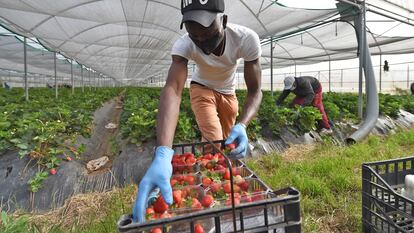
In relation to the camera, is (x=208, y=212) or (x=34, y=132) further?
(x=34, y=132)

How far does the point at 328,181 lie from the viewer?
2703mm

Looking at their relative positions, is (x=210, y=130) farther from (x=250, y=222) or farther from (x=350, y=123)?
(x=350, y=123)

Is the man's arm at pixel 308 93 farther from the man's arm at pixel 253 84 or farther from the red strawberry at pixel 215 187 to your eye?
the red strawberry at pixel 215 187

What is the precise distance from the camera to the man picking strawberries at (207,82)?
4.00ft

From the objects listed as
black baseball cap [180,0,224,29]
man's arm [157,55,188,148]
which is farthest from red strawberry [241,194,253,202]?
black baseball cap [180,0,224,29]

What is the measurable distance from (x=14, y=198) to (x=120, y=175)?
101cm

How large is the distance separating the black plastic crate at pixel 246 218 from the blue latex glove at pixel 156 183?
0.08 m

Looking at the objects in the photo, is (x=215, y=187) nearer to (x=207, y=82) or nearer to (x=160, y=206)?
(x=160, y=206)

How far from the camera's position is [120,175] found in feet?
10.7

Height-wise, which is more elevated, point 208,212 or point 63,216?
point 208,212

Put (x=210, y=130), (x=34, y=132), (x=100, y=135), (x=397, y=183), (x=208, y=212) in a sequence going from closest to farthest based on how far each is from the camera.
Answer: (x=208, y=212), (x=397, y=183), (x=210, y=130), (x=34, y=132), (x=100, y=135)

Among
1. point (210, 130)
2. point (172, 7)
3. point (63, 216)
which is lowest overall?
point (63, 216)

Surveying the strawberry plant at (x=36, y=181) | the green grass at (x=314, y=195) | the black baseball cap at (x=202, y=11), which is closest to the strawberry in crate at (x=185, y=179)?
the black baseball cap at (x=202, y=11)

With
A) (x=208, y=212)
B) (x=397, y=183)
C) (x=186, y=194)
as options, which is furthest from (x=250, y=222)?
(x=397, y=183)
